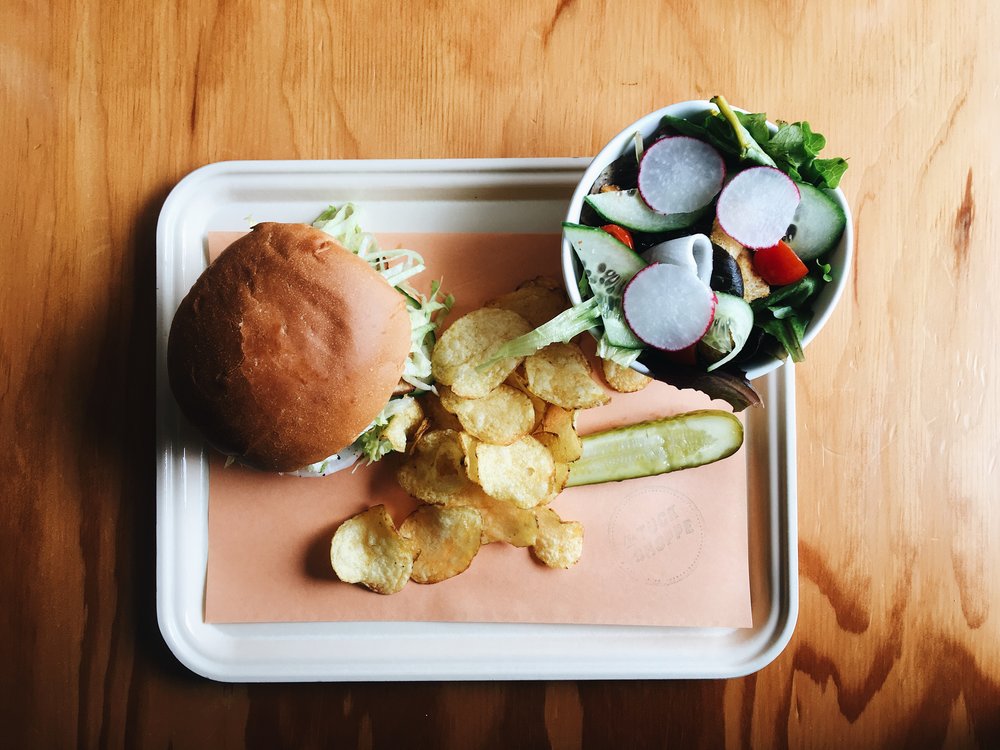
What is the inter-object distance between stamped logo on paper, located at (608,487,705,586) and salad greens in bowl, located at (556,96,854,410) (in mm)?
297

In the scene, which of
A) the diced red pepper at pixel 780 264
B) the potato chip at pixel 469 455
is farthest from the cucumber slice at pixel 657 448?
the diced red pepper at pixel 780 264

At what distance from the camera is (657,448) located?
1.31 m

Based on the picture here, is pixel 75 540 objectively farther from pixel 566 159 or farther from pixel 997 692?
pixel 997 692

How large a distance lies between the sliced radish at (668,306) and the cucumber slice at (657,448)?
254 mm

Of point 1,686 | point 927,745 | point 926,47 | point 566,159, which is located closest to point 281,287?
point 566,159

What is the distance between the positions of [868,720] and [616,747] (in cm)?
48

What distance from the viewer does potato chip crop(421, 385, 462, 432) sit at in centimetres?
129

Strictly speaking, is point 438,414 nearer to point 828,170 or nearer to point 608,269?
point 608,269

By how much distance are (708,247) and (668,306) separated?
107mm

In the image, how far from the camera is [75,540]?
1.39 m

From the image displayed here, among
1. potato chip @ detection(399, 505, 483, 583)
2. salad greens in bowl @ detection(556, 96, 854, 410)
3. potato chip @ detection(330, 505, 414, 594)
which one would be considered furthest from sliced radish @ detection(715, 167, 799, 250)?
potato chip @ detection(330, 505, 414, 594)

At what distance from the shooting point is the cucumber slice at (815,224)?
A: 1.08 meters

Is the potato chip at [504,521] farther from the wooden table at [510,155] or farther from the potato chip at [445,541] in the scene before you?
the wooden table at [510,155]

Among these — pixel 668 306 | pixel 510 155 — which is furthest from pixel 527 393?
pixel 510 155
